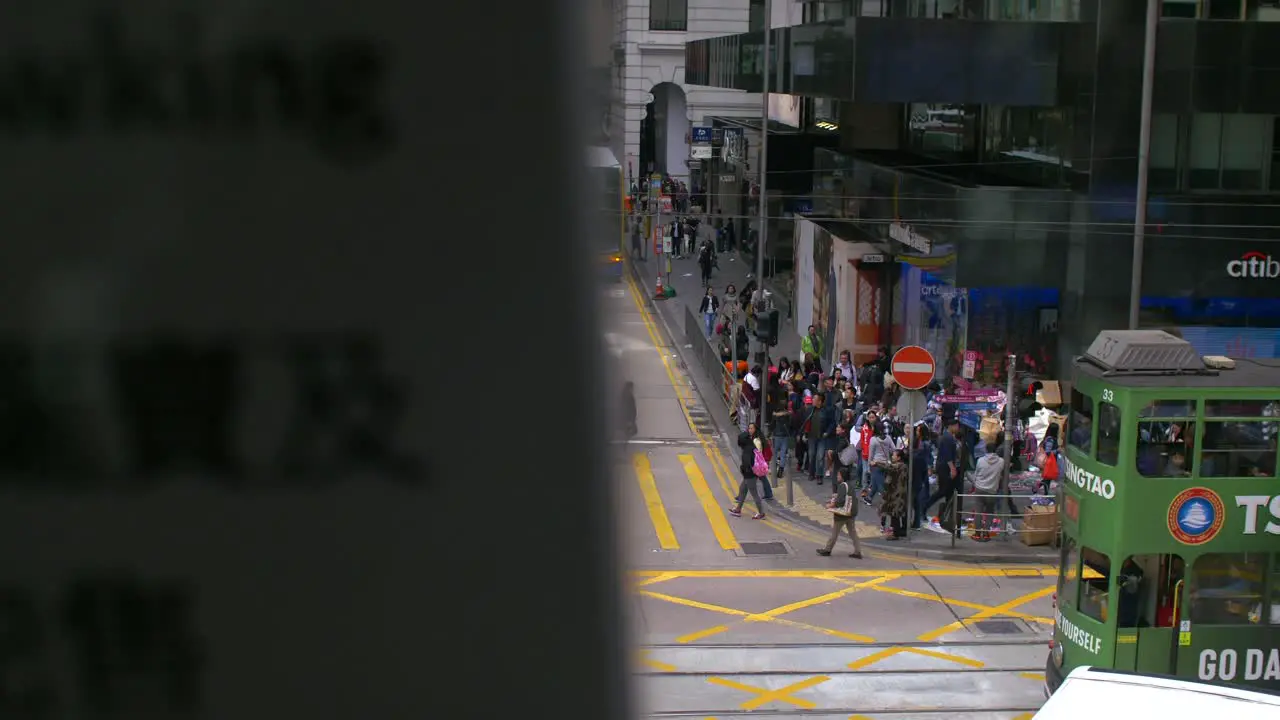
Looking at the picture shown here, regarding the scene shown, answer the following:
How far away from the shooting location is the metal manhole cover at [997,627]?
14.3 m

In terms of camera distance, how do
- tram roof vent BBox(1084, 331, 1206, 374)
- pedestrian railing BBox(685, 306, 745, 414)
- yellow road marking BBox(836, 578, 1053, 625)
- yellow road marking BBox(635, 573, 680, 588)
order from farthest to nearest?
1. pedestrian railing BBox(685, 306, 745, 414)
2. yellow road marking BBox(635, 573, 680, 588)
3. yellow road marking BBox(836, 578, 1053, 625)
4. tram roof vent BBox(1084, 331, 1206, 374)

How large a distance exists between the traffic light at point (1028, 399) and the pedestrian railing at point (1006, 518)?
2672mm

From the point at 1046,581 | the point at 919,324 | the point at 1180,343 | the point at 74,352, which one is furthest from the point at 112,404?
the point at 919,324

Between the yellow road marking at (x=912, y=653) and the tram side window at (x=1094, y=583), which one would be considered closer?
the tram side window at (x=1094, y=583)

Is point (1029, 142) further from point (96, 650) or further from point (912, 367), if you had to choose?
point (96, 650)

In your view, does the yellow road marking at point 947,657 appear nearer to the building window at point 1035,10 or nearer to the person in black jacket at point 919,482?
the person in black jacket at point 919,482

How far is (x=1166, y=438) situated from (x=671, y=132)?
35.6 m

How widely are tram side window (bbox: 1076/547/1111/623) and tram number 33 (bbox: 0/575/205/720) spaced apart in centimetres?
1143

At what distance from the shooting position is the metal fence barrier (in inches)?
959

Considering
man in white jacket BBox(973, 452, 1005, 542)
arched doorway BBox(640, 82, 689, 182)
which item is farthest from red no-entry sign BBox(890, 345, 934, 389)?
arched doorway BBox(640, 82, 689, 182)

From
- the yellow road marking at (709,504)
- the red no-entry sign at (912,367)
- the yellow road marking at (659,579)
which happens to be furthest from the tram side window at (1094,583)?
the yellow road marking at (709,504)

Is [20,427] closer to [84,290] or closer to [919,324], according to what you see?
[84,290]

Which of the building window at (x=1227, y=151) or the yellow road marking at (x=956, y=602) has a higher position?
the building window at (x=1227, y=151)

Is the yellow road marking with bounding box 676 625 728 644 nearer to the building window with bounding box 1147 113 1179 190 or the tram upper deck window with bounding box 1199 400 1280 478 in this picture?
the tram upper deck window with bounding box 1199 400 1280 478
